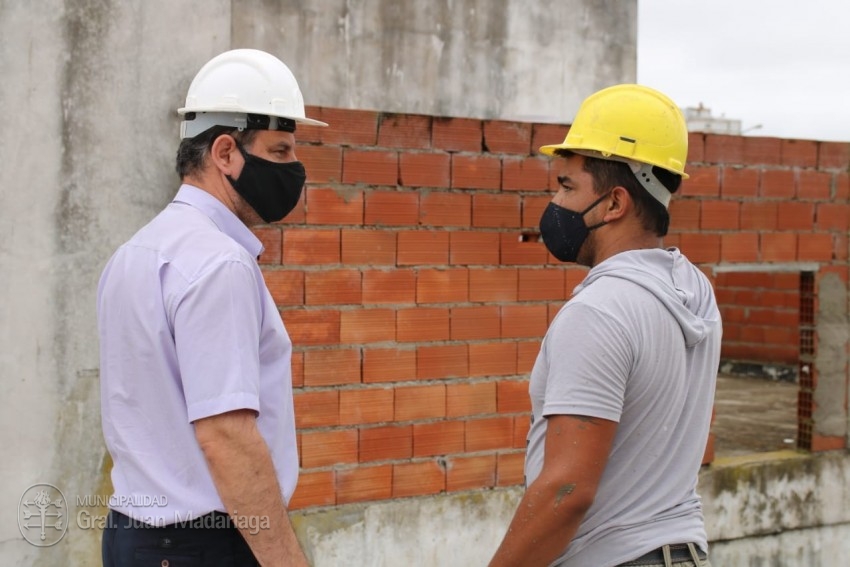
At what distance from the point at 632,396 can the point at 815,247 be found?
4142mm

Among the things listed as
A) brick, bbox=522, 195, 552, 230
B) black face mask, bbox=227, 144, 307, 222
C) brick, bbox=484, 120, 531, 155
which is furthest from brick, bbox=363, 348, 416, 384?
black face mask, bbox=227, 144, 307, 222

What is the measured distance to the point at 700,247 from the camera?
5297 mm

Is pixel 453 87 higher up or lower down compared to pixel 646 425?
higher up

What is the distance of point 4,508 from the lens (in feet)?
12.8

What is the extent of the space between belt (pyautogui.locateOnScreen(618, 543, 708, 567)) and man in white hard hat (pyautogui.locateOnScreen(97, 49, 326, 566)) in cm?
69

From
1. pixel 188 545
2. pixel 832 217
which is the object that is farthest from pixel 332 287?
pixel 832 217

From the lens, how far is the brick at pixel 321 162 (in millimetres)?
4211

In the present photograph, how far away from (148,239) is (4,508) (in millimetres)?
2329

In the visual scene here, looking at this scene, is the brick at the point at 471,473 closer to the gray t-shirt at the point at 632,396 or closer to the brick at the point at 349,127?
the brick at the point at 349,127

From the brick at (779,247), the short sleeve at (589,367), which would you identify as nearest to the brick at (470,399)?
the brick at (779,247)

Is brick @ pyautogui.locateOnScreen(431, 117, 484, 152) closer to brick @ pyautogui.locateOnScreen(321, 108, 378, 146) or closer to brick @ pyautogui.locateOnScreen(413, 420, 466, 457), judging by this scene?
brick @ pyautogui.locateOnScreen(321, 108, 378, 146)

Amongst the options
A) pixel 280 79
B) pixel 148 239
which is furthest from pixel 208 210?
pixel 280 79

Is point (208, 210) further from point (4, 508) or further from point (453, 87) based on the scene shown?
point (453, 87)

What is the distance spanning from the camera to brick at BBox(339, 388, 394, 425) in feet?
14.2
